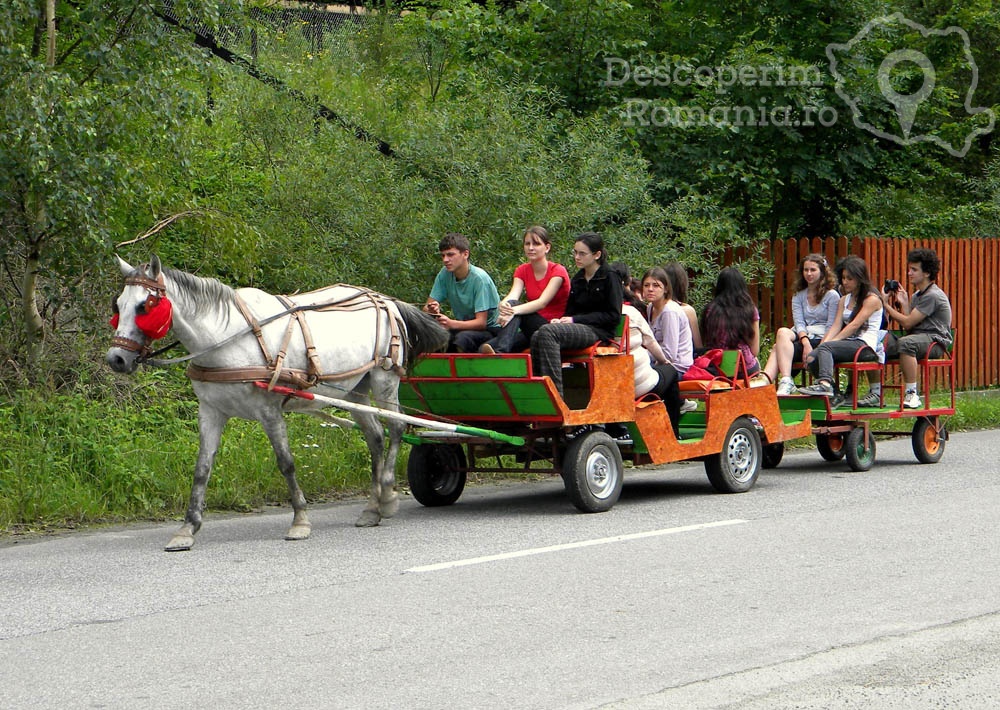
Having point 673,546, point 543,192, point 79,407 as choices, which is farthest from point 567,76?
point 673,546

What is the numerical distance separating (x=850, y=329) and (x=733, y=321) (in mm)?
1609

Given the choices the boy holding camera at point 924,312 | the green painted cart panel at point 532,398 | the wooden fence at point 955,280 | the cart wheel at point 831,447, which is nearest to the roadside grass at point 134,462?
the green painted cart panel at point 532,398

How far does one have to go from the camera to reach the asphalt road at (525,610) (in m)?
5.45

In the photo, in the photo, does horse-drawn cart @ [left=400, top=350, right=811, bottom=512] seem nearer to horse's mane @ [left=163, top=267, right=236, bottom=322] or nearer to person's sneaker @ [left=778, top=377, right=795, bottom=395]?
person's sneaker @ [left=778, top=377, right=795, bottom=395]

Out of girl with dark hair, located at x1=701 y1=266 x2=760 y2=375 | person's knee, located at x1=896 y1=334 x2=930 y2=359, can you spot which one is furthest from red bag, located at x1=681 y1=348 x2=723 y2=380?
person's knee, located at x1=896 y1=334 x2=930 y2=359

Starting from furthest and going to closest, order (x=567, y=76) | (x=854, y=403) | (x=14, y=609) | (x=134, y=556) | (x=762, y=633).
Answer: (x=567, y=76) < (x=854, y=403) < (x=134, y=556) < (x=14, y=609) < (x=762, y=633)

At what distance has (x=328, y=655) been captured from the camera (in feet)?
19.5

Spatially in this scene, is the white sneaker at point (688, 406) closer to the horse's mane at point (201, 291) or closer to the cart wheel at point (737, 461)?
the cart wheel at point (737, 461)

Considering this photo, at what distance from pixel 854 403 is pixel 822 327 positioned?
3.24 feet

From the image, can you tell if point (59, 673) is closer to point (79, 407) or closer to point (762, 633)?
point (762, 633)

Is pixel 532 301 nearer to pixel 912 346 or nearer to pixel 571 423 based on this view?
pixel 571 423

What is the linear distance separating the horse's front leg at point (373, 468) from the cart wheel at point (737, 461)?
9.15ft

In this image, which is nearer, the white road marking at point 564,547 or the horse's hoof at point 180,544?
the white road marking at point 564,547

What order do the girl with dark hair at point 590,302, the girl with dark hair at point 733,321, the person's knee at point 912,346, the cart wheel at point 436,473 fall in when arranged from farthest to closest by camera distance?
the person's knee at point 912,346
the girl with dark hair at point 733,321
the cart wheel at point 436,473
the girl with dark hair at point 590,302
